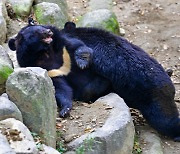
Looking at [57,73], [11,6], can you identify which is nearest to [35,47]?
[57,73]

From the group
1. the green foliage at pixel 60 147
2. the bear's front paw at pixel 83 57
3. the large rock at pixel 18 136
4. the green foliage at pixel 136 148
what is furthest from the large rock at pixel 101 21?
the large rock at pixel 18 136

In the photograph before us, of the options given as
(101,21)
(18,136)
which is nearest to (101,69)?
(18,136)

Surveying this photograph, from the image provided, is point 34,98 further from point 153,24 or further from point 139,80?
point 153,24

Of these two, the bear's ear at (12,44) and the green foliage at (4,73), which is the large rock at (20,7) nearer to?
the bear's ear at (12,44)

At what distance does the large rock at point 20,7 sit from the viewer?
27.4 feet

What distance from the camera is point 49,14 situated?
8398mm

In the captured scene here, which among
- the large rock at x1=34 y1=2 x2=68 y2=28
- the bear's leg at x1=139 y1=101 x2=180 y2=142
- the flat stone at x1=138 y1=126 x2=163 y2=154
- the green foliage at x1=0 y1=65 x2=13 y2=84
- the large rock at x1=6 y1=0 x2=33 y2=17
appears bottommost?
the flat stone at x1=138 y1=126 x2=163 y2=154

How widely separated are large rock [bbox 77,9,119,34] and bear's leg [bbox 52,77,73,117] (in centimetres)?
254

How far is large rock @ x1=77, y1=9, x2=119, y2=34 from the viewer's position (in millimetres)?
8500

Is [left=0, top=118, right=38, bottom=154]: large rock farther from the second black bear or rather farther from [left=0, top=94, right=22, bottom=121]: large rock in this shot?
the second black bear

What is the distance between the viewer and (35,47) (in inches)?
237

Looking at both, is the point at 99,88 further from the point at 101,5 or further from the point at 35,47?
the point at 101,5

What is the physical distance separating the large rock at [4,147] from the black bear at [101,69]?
1.88 m

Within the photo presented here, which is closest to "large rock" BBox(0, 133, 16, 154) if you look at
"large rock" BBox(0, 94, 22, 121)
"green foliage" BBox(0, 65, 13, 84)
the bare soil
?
"large rock" BBox(0, 94, 22, 121)
